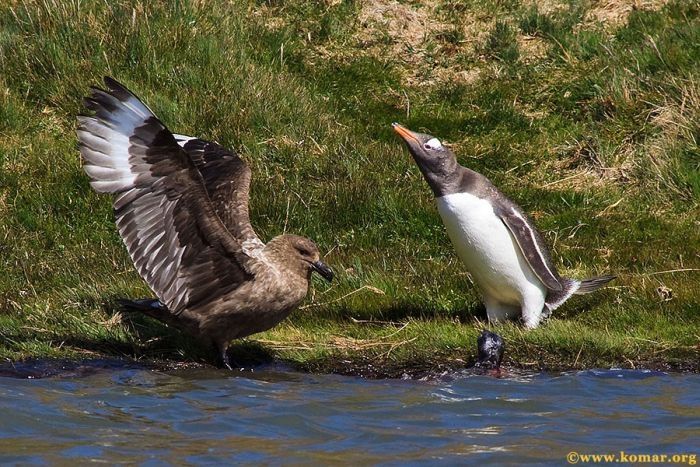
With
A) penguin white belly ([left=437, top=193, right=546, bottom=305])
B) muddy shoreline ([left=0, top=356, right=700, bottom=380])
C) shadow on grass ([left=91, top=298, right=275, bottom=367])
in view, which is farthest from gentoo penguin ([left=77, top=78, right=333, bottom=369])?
penguin white belly ([left=437, top=193, right=546, bottom=305])

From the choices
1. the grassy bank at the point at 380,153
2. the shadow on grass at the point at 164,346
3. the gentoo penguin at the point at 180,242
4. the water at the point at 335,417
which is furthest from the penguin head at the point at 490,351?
the shadow on grass at the point at 164,346

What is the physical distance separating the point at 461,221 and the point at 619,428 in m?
2.02

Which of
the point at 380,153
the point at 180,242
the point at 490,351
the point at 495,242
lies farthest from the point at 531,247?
the point at 380,153

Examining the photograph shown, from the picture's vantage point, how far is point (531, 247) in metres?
8.27

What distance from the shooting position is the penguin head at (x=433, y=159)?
27.5 ft

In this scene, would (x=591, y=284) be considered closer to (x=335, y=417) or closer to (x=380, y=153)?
(x=335, y=417)

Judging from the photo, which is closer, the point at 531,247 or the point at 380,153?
the point at 531,247

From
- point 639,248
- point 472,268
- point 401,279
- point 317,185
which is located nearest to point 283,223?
point 317,185

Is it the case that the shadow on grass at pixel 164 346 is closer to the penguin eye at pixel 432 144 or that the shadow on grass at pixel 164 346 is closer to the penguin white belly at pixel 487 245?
the penguin white belly at pixel 487 245

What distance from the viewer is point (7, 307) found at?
334 inches

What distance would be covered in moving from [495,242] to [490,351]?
922mm

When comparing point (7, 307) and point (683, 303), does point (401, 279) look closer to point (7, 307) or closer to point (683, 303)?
point (683, 303)

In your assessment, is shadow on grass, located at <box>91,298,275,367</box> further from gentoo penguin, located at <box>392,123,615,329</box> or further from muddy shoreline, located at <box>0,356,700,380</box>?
gentoo penguin, located at <box>392,123,615,329</box>

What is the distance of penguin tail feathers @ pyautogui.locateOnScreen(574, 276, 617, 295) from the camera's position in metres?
8.38
